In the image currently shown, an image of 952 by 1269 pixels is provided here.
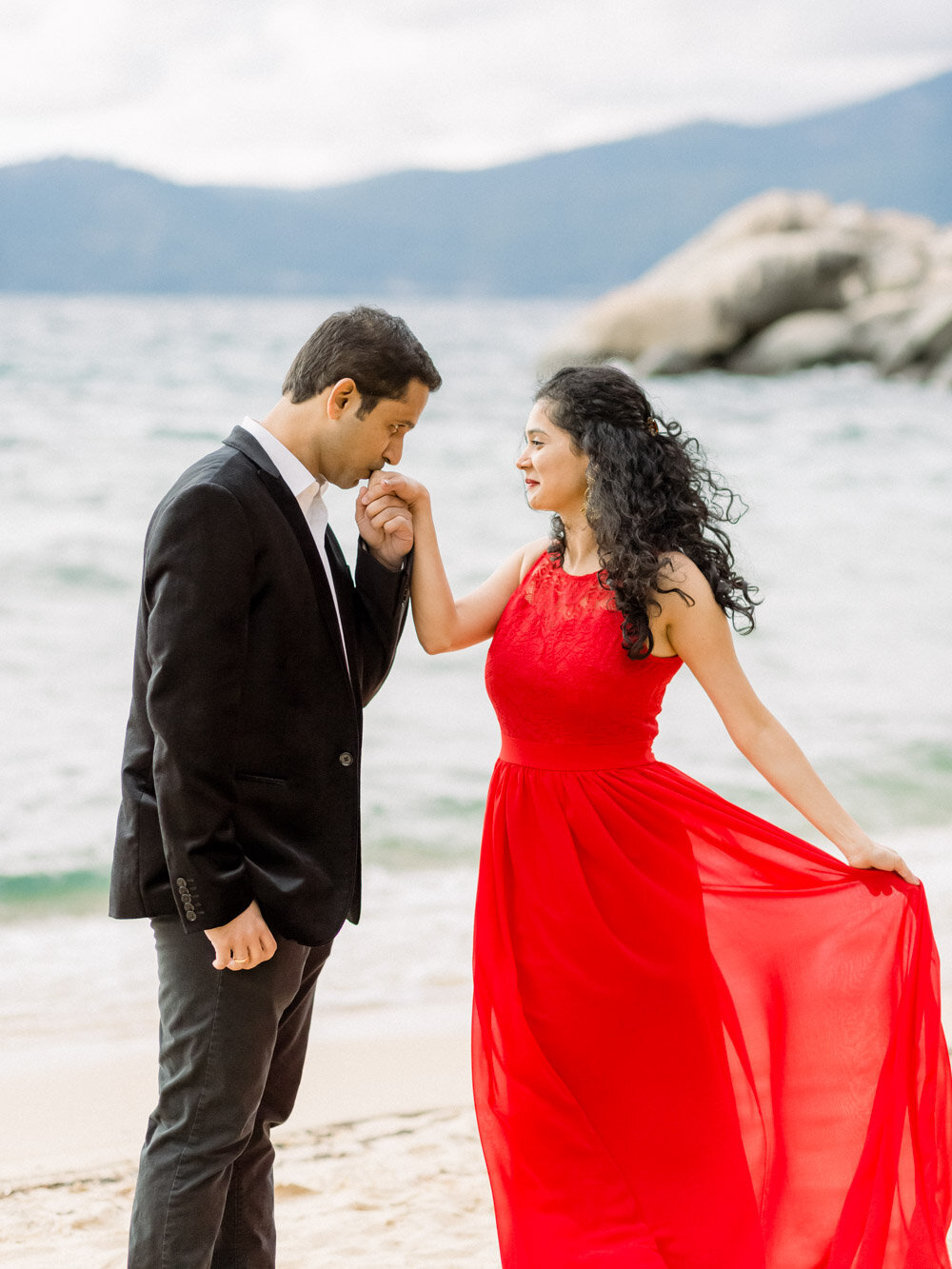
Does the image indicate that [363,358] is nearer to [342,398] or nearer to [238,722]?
[342,398]

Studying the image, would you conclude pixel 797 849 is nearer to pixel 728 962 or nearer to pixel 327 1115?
pixel 728 962

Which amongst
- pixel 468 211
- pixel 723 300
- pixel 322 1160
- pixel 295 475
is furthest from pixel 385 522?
pixel 468 211

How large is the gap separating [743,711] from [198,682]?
3.70 feet

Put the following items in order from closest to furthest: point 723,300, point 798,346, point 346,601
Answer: point 346,601, point 798,346, point 723,300

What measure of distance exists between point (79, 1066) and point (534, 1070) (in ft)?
6.38

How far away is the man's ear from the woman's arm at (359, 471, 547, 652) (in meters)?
0.22

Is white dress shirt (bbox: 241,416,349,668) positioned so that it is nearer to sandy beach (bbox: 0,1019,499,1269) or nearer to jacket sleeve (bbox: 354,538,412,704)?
jacket sleeve (bbox: 354,538,412,704)

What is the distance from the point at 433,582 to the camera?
2732 mm

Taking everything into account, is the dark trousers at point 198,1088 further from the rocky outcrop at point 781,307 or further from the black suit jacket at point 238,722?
the rocky outcrop at point 781,307

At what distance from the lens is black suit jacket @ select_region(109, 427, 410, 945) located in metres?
2.07

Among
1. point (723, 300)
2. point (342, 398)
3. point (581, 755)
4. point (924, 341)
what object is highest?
point (723, 300)

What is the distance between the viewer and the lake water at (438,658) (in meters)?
5.68

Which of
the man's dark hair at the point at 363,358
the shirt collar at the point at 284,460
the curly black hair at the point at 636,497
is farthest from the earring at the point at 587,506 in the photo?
the shirt collar at the point at 284,460

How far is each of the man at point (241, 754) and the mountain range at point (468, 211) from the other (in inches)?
2319
